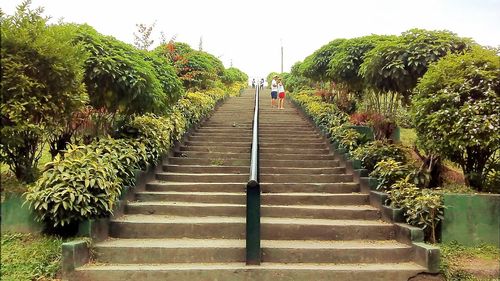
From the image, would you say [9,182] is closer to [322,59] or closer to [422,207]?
[422,207]

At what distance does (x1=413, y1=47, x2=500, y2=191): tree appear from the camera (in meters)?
5.51

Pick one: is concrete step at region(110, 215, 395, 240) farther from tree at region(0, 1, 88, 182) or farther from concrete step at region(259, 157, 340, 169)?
concrete step at region(259, 157, 340, 169)

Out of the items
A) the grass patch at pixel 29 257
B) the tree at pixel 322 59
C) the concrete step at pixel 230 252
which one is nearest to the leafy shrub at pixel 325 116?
the tree at pixel 322 59

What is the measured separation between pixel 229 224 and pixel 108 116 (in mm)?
3089

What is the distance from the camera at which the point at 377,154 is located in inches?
290

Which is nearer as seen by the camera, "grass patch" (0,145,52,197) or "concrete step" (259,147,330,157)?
"grass patch" (0,145,52,197)

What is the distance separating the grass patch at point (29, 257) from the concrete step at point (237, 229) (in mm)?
862

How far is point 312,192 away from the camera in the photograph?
23.6 feet

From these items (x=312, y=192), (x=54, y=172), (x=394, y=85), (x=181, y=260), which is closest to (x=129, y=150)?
(x=54, y=172)

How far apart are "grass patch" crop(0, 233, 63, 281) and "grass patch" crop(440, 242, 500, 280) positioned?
4.06 m

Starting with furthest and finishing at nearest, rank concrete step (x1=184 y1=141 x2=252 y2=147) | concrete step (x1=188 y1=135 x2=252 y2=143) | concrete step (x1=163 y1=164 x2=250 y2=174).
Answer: concrete step (x1=188 y1=135 x2=252 y2=143)
concrete step (x1=184 y1=141 x2=252 y2=147)
concrete step (x1=163 y1=164 x2=250 y2=174)

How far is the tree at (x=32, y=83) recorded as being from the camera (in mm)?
4652

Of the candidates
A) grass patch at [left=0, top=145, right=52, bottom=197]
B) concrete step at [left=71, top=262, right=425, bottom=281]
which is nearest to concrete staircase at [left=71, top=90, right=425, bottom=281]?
concrete step at [left=71, top=262, right=425, bottom=281]

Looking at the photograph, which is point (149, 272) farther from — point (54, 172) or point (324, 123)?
point (324, 123)
